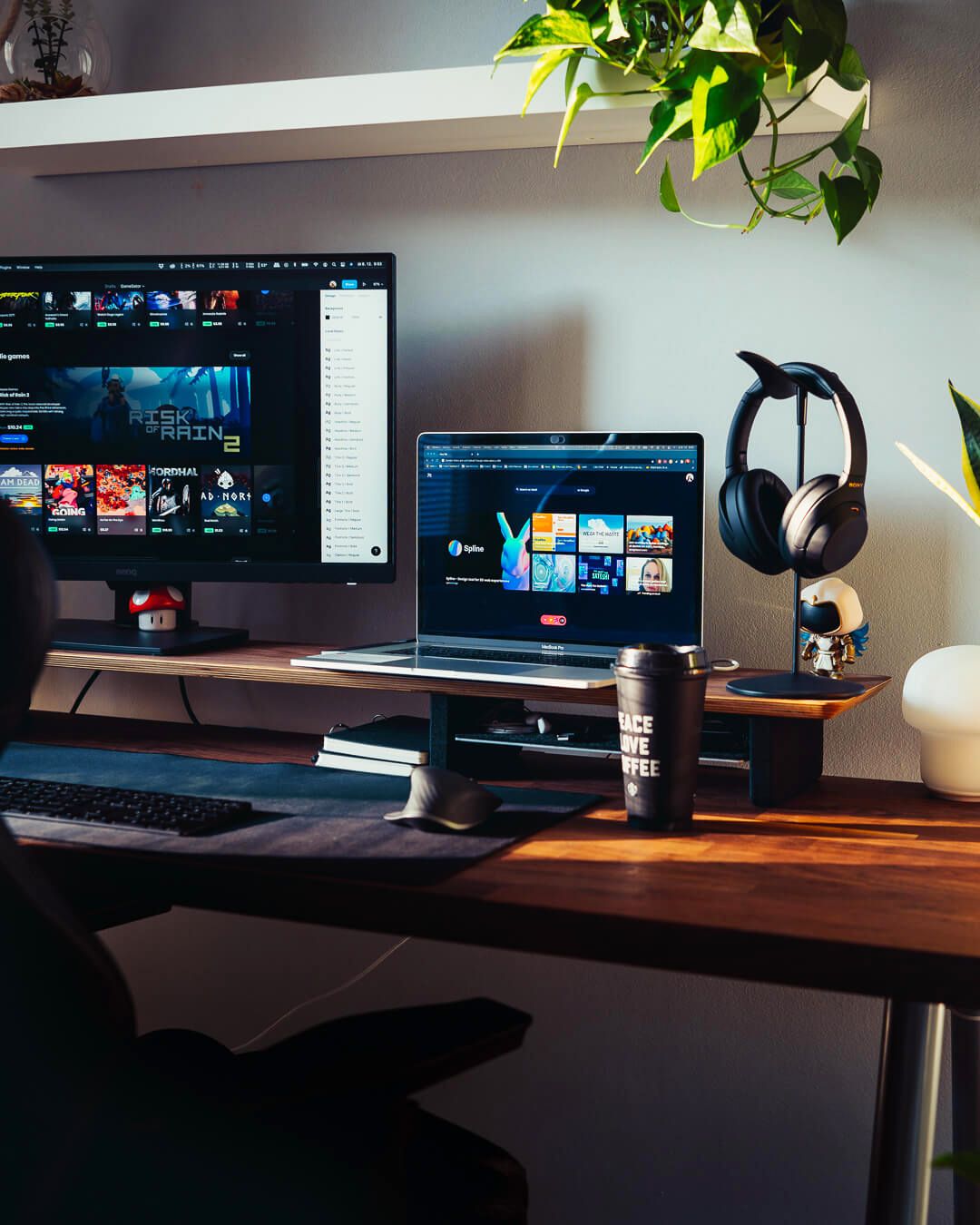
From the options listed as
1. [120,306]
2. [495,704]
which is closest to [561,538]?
[495,704]

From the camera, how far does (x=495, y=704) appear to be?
56.1 inches

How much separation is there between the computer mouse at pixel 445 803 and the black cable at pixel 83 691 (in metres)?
0.90

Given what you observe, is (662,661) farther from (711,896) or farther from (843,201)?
(843,201)

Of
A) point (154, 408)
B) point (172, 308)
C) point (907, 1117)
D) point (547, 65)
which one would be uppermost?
point (547, 65)

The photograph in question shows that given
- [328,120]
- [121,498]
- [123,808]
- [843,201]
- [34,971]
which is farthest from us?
[121,498]

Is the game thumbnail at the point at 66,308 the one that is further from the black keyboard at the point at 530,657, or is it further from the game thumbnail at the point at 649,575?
the game thumbnail at the point at 649,575

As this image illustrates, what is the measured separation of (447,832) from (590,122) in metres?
0.89

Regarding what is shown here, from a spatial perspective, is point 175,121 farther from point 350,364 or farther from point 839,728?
point 839,728

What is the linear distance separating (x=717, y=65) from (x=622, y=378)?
1.41 ft

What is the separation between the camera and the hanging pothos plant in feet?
4.09

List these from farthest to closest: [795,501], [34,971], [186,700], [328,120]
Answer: [186,700]
[328,120]
[795,501]
[34,971]

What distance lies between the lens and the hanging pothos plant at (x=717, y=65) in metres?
1.25

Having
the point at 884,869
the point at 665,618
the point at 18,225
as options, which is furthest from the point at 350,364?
the point at 884,869

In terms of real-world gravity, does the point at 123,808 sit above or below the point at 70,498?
below
